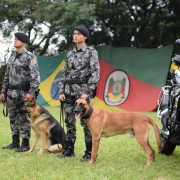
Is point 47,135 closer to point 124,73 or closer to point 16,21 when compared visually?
point 124,73

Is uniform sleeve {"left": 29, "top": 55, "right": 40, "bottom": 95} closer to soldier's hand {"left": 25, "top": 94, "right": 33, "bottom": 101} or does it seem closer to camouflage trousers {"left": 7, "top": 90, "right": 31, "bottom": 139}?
soldier's hand {"left": 25, "top": 94, "right": 33, "bottom": 101}

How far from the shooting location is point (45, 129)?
5.26 meters

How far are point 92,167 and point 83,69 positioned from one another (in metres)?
1.44

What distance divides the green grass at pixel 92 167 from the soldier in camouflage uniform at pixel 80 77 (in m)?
0.36

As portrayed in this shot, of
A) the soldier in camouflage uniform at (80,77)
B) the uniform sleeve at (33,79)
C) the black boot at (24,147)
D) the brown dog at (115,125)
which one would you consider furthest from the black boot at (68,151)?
the uniform sleeve at (33,79)

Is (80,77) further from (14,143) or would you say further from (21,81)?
(14,143)

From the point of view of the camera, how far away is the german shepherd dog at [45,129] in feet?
17.0

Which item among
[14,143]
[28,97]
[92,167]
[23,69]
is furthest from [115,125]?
[14,143]

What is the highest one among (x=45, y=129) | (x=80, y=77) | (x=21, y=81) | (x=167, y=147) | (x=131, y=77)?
(x=80, y=77)

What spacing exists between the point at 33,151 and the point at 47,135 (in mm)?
362

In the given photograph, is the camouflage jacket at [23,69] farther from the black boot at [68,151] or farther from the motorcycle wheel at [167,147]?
the motorcycle wheel at [167,147]

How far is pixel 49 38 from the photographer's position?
19594mm

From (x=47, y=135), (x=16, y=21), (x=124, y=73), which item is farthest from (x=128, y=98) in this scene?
(x=47, y=135)

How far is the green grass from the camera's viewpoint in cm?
379
